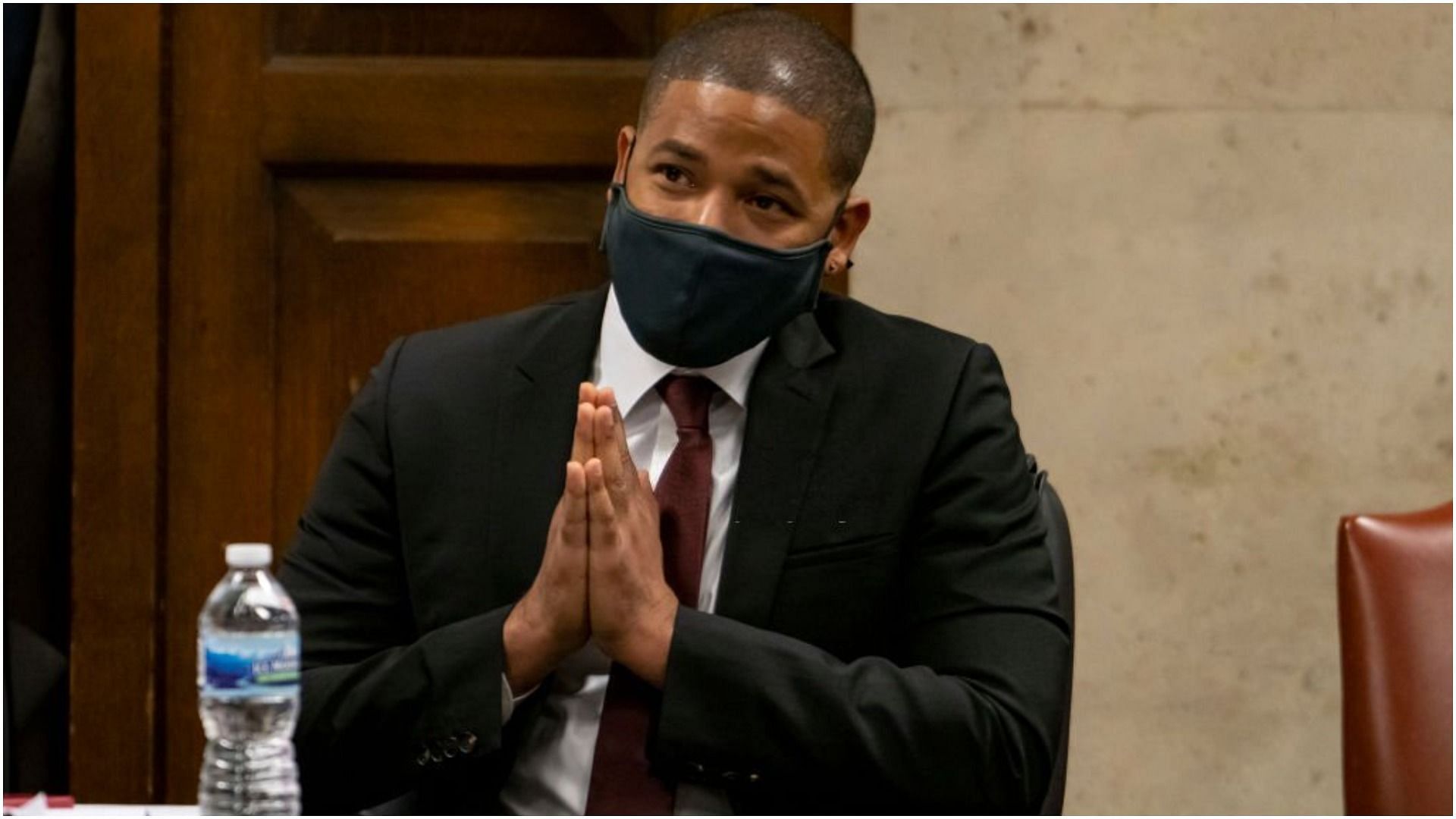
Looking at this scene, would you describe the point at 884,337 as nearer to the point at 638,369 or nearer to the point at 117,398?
the point at 638,369

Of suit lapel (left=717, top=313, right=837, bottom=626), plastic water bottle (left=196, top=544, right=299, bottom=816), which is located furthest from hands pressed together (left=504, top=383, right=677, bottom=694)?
plastic water bottle (left=196, top=544, right=299, bottom=816)

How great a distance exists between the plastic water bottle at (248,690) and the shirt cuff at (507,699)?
20cm

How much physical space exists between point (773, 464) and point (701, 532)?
0.10 metres

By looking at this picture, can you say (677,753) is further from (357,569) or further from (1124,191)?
(1124,191)

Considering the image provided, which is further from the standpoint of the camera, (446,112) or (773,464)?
(446,112)

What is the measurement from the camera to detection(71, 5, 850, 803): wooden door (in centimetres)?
292

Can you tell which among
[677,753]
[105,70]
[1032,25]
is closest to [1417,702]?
[677,753]

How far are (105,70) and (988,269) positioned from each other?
140 centimetres

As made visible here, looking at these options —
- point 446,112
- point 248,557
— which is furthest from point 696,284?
point 446,112

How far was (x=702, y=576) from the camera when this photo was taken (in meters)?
1.85

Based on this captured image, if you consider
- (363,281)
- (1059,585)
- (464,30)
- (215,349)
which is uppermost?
(464,30)

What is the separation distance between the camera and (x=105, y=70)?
293 cm

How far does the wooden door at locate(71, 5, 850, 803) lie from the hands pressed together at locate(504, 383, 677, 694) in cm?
127

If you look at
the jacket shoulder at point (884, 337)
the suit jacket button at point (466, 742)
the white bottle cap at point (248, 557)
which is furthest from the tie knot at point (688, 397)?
the white bottle cap at point (248, 557)
